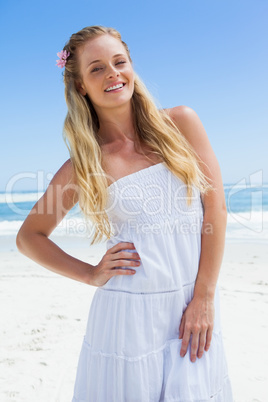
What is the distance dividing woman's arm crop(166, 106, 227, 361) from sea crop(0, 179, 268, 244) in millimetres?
644

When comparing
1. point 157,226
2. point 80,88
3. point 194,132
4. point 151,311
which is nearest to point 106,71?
point 80,88

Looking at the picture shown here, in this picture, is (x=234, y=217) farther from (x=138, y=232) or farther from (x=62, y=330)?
(x=138, y=232)

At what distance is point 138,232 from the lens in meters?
1.72

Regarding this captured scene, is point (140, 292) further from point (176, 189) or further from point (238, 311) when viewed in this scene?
point (238, 311)

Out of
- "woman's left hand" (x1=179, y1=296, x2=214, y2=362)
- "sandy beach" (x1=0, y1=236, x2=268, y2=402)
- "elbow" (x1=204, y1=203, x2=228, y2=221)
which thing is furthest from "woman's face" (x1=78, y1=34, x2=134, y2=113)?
"sandy beach" (x1=0, y1=236, x2=268, y2=402)

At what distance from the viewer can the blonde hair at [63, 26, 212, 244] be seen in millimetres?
1771

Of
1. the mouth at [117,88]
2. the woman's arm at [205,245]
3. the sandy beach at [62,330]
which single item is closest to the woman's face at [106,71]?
the mouth at [117,88]

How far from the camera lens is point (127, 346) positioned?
1.60 metres

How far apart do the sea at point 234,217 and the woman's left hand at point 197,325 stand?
685mm

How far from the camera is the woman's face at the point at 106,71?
1.84 meters

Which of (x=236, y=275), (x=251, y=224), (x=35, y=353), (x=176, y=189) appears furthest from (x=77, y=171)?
(x=251, y=224)

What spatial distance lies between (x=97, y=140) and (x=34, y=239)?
0.58 m

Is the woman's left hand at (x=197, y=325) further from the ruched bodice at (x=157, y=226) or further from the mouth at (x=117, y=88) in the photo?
the mouth at (x=117, y=88)

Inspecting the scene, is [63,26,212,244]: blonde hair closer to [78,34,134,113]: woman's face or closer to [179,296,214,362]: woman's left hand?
[78,34,134,113]: woman's face
